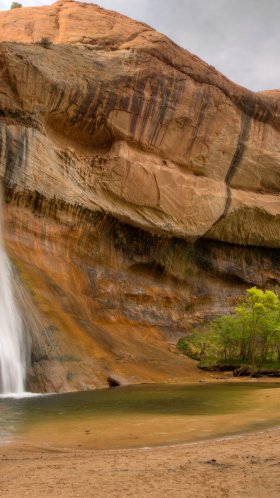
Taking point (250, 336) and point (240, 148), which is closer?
point (250, 336)

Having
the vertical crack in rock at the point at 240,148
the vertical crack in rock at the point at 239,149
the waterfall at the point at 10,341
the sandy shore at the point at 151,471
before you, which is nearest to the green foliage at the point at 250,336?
the waterfall at the point at 10,341

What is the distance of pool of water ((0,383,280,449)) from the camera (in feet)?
25.8

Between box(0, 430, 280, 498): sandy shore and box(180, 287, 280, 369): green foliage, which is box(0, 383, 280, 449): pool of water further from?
box(180, 287, 280, 369): green foliage

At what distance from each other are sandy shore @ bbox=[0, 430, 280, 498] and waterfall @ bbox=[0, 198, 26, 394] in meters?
10.8

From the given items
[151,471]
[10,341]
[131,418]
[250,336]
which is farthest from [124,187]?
[151,471]

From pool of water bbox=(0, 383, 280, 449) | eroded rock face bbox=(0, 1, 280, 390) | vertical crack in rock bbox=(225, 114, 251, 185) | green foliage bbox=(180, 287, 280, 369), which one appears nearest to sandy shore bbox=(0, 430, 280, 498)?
pool of water bbox=(0, 383, 280, 449)

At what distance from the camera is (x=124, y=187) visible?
1240 inches

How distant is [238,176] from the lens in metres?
39.0

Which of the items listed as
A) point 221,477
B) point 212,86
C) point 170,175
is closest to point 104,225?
point 170,175

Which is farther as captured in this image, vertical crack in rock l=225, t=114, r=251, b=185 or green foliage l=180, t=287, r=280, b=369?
vertical crack in rock l=225, t=114, r=251, b=185

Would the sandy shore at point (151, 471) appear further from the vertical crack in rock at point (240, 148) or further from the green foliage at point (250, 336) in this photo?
the vertical crack in rock at point (240, 148)

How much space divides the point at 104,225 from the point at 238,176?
13108 mm

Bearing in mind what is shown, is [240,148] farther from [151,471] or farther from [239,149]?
[151,471]

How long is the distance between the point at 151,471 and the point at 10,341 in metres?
14.1
